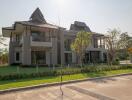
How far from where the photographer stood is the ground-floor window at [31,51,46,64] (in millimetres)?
28172

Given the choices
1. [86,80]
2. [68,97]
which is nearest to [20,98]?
[68,97]

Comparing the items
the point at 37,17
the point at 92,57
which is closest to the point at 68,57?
the point at 92,57

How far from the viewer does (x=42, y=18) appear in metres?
33.1

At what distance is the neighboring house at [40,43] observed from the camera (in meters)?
26.6

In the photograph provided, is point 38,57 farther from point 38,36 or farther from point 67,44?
point 67,44

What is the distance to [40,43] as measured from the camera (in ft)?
86.3

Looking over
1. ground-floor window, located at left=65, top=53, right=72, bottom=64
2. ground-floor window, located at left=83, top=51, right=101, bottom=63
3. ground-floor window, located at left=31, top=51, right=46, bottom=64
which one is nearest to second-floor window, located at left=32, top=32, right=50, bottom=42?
ground-floor window, located at left=31, top=51, right=46, bottom=64

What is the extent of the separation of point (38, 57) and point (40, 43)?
3.41 metres

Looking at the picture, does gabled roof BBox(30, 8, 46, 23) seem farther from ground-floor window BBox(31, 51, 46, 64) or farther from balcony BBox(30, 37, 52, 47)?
ground-floor window BBox(31, 51, 46, 64)

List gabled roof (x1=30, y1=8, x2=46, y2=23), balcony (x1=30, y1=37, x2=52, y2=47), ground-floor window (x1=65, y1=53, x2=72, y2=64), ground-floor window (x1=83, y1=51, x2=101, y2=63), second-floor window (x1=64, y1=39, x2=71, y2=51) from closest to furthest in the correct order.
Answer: balcony (x1=30, y1=37, x2=52, y2=47), gabled roof (x1=30, y1=8, x2=46, y2=23), second-floor window (x1=64, y1=39, x2=71, y2=51), ground-floor window (x1=65, y1=53, x2=72, y2=64), ground-floor window (x1=83, y1=51, x2=101, y2=63)

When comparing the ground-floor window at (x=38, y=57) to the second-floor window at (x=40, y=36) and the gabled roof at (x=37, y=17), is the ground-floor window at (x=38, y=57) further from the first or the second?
the gabled roof at (x=37, y=17)

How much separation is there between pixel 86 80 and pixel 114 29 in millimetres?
18338

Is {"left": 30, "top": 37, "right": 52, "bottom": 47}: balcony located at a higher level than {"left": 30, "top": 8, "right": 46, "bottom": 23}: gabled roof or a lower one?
lower

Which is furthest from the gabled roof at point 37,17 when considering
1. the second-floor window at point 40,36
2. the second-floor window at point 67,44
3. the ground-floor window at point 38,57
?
the ground-floor window at point 38,57
